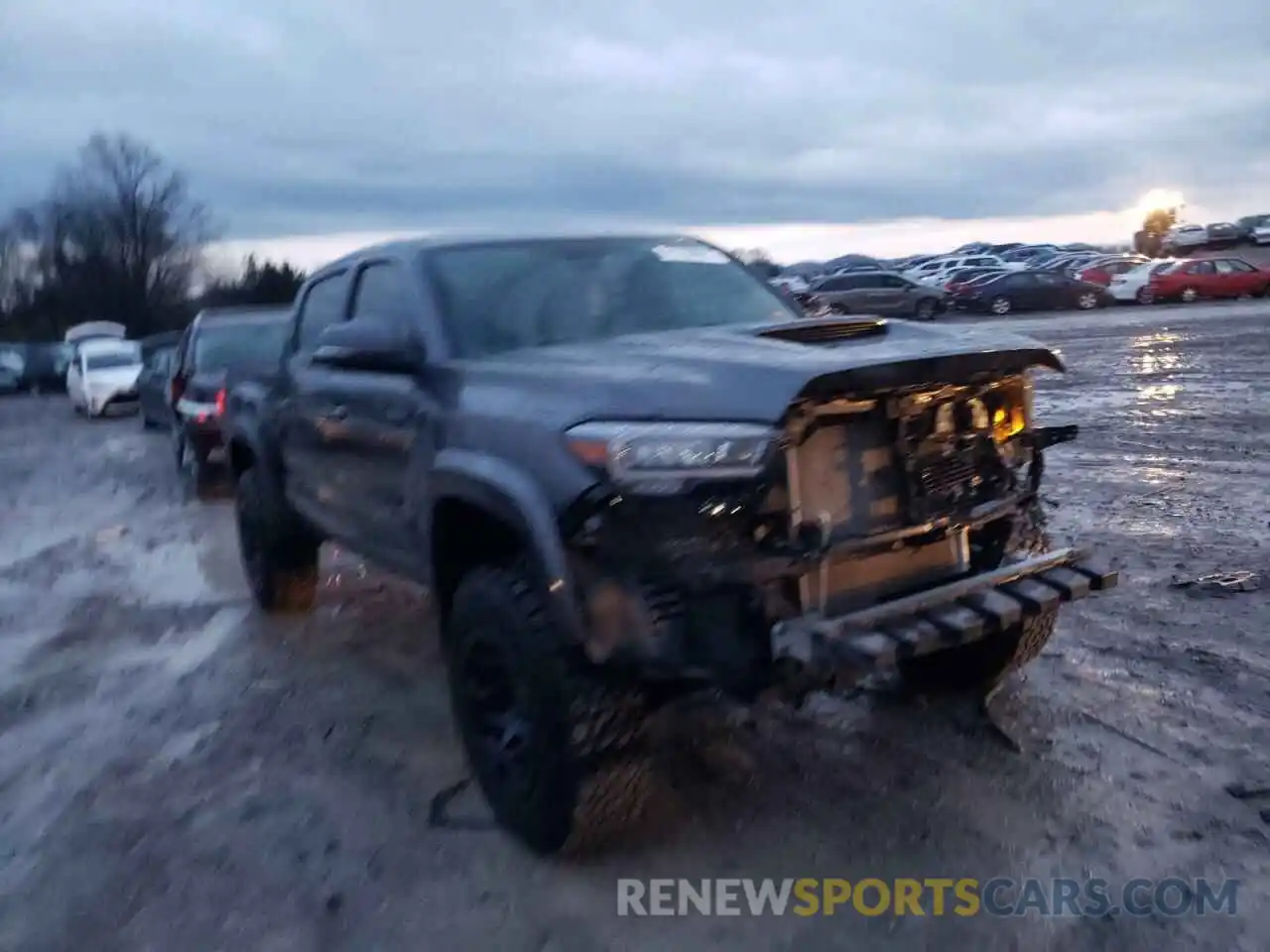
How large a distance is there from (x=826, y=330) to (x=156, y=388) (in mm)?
17610

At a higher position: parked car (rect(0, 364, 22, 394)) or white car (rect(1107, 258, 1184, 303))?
white car (rect(1107, 258, 1184, 303))

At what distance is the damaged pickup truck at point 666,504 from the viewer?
3564 mm

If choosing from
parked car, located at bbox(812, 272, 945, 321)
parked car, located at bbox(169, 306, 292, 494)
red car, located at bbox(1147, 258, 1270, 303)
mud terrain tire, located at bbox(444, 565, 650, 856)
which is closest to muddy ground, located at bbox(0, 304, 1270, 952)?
mud terrain tire, located at bbox(444, 565, 650, 856)

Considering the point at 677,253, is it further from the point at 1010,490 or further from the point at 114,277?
the point at 114,277

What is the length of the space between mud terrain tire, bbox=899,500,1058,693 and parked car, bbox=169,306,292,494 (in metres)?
8.27

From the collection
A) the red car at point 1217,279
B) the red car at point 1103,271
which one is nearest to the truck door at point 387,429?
the red car at point 1217,279

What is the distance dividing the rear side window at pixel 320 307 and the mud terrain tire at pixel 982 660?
299 centimetres

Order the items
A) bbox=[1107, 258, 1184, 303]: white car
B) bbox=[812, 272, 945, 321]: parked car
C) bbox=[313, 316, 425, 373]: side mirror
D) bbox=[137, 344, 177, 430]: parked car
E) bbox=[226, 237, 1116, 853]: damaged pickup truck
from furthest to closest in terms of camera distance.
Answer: bbox=[1107, 258, 1184, 303]: white car, bbox=[812, 272, 945, 321]: parked car, bbox=[137, 344, 177, 430]: parked car, bbox=[313, 316, 425, 373]: side mirror, bbox=[226, 237, 1116, 853]: damaged pickup truck

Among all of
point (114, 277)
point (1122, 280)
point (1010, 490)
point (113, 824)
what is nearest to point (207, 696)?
point (113, 824)

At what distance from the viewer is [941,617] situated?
3719 millimetres

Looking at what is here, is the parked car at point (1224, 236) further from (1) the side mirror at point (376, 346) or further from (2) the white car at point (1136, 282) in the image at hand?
(1) the side mirror at point (376, 346)

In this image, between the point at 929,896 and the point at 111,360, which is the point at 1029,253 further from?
the point at 929,896

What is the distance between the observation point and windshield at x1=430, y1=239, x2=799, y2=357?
4855 millimetres

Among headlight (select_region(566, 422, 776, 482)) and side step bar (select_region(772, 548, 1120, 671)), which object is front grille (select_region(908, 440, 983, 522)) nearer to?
side step bar (select_region(772, 548, 1120, 671))
